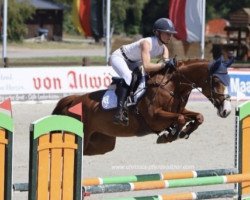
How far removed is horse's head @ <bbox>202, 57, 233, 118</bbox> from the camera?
8477 millimetres

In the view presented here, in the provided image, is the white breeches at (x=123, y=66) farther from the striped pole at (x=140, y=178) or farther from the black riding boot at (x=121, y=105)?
the striped pole at (x=140, y=178)

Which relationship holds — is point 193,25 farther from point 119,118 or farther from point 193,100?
point 119,118

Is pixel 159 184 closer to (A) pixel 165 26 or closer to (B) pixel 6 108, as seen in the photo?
(B) pixel 6 108

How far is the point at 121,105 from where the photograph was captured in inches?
355

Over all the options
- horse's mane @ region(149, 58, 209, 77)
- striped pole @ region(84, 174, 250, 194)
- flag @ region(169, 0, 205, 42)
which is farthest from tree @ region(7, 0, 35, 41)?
striped pole @ region(84, 174, 250, 194)

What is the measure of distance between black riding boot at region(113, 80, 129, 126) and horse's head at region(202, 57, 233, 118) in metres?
0.96

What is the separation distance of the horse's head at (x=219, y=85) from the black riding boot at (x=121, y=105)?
3.15 feet

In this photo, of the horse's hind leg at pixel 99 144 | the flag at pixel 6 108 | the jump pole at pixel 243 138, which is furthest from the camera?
the horse's hind leg at pixel 99 144

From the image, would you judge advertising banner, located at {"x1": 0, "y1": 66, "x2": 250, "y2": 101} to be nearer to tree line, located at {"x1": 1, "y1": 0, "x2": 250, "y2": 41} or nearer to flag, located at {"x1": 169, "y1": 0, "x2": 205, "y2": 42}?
flag, located at {"x1": 169, "y1": 0, "x2": 205, "y2": 42}

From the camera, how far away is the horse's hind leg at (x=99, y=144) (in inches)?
366

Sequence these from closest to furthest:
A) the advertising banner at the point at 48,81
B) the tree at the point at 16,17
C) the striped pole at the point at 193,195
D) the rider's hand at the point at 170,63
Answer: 1. the striped pole at the point at 193,195
2. the rider's hand at the point at 170,63
3. the advertising banner at the point at 48,81
4. the tree at the point at 16,17

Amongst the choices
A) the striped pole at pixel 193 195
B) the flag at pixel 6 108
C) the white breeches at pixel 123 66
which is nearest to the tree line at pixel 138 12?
the white breeches at pixel 123 66

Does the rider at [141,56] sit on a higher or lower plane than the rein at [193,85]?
higher

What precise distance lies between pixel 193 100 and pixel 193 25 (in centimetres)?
406
